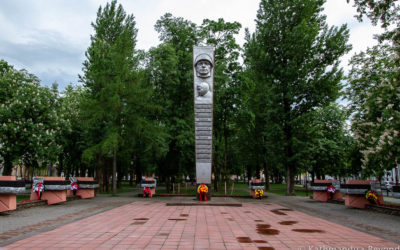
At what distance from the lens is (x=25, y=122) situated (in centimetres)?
1828

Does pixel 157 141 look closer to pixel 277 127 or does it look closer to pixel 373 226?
pixel 277 127

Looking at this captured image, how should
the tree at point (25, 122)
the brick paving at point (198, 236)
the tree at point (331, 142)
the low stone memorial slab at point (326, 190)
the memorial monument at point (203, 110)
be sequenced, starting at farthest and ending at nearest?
the tree at point (331, 142), the low stone memorial slab at point (326, 190), the tree at point (25, 122), the memorial monument at point (203, 110), the brick paving at point (198, 236)

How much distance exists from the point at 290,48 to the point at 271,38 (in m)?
2.11

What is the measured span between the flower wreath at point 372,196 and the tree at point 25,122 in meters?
18.7

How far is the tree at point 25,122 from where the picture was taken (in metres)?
18.0

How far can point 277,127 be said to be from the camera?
2294cm

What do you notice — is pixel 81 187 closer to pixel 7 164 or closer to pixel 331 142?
pixel 7 164

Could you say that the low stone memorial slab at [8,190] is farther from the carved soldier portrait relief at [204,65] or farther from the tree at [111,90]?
the carved soldier portrait relief at [204,65]

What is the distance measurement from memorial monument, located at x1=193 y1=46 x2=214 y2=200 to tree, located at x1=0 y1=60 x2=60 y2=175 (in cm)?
970

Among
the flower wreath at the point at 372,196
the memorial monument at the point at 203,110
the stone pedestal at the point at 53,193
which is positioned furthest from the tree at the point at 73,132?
the flower wreath at the point at 372,196

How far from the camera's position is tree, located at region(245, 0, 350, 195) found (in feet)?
72.4

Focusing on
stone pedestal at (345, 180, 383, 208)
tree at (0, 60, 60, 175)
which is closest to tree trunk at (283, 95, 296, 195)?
stone pedestal at (345, 180, 383, 208)

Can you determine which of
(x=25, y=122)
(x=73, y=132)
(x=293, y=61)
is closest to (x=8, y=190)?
(x=25, y=122)

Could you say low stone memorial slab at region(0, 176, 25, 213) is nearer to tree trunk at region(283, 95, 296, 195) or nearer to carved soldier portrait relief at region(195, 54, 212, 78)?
carved soldier portrait relief at region(195, 54, 212, 78)
